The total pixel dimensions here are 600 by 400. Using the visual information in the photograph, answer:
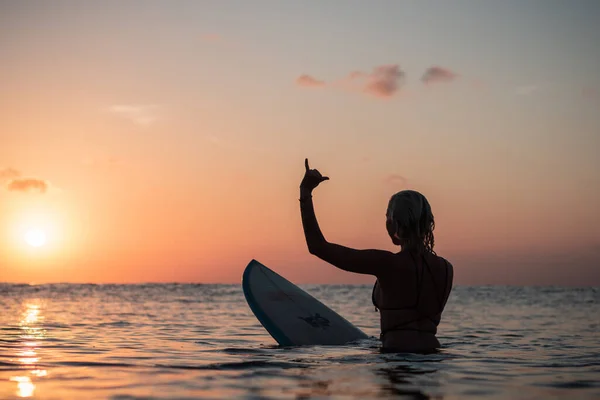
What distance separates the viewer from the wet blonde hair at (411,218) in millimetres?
5473

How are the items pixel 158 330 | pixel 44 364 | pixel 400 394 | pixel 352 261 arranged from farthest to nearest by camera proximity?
pixel 158 330 → pixel 44 364 → pixel 352 261 → pixel 400 394

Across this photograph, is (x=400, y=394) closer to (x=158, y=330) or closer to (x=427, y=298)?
(x=427, y=298)

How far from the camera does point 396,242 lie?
5.61m

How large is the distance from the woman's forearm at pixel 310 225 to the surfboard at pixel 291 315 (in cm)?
308

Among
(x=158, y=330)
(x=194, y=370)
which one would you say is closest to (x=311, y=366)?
(x=194, y=370)

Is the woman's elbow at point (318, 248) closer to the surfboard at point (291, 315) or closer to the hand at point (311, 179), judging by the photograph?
the hand at point (311, 179)

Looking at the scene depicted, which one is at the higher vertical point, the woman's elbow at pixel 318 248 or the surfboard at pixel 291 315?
the woman's elbow at pixel 318 248

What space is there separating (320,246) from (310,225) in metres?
0.18

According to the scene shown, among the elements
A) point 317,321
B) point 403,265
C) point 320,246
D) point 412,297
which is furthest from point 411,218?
point 317,321

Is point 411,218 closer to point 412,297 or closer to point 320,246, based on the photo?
point 412,297

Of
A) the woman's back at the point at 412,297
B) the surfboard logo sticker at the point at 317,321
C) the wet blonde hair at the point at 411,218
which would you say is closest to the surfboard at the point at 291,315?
the surfboard logo sticker at the point at 317,321

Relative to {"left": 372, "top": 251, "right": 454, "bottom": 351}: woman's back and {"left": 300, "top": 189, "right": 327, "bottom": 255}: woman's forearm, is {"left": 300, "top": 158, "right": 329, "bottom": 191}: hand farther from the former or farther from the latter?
{"left": 372, "top": 251, "right": 454, "bottom": 351}: woman's back

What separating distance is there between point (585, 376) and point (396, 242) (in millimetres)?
1957

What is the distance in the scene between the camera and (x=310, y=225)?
512 centimetres
